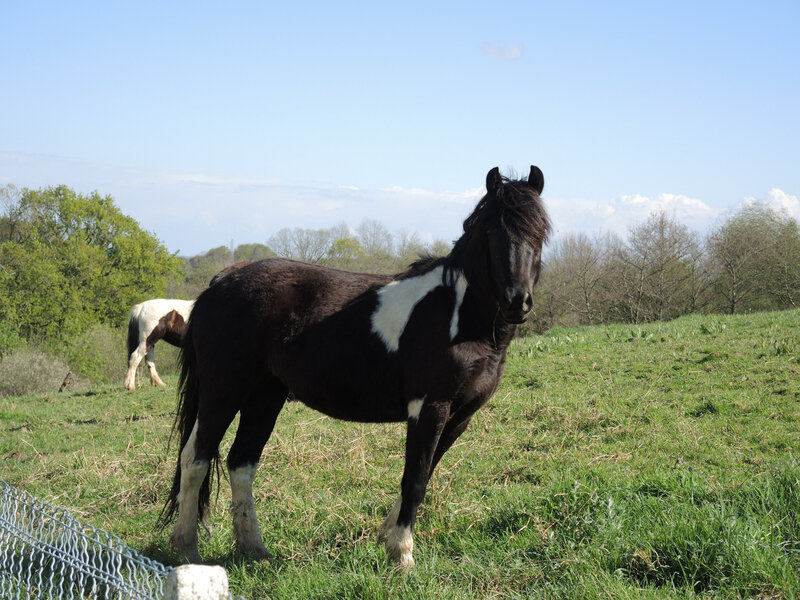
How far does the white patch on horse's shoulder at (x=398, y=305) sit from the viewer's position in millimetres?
3988

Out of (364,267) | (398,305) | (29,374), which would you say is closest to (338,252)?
(364,267)

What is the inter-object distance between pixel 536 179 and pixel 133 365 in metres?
12.4

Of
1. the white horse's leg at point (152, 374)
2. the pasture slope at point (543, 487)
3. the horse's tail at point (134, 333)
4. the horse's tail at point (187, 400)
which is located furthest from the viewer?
the horse's tail at point (134, 333)

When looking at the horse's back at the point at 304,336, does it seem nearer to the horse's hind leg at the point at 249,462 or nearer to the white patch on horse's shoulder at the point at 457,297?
the horse's hind leg at the point at 249,462

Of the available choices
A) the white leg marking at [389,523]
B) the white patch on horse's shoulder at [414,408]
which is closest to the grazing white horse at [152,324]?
the white leg marking at [389,523]

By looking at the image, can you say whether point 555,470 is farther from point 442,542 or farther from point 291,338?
point 291,338

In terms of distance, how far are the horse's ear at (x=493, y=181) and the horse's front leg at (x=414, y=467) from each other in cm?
134

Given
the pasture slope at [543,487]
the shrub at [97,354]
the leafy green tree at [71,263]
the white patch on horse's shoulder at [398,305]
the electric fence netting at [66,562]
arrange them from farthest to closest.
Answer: the leafy green tree at [71,263] → the shrub at [97,354] → the white patch on horse's shoulder at [398,305] → the pasture slope at [543,487] → the electric fence netting at [66,562]

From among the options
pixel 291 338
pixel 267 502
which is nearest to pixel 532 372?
pixel 267 502

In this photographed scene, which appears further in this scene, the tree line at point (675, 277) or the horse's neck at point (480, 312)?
the tree line at point (675, 277)

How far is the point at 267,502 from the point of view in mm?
5199

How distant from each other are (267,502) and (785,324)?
1018 cm

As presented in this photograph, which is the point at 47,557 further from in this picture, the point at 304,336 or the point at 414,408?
the point at 414,408

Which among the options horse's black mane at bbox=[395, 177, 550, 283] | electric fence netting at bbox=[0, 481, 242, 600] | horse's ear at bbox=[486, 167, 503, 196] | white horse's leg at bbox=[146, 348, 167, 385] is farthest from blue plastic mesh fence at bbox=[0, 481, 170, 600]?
white horse's leg at bbox=[146, 348, 167, 385]
